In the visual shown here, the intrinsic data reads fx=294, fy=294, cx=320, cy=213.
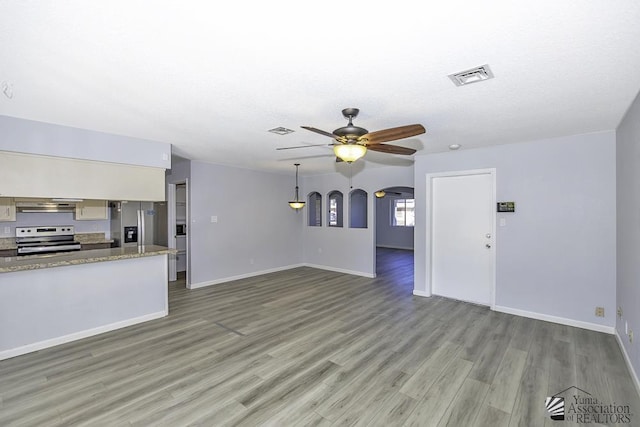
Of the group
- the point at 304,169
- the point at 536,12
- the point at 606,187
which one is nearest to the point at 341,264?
the point at 304,169

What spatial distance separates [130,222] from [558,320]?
295 inches

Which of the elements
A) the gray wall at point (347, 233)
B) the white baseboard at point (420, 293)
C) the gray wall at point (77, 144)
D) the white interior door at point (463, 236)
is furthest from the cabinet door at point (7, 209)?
the white interior door at point (463, 236)

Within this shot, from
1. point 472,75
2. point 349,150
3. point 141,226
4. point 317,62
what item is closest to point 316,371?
point 349,150

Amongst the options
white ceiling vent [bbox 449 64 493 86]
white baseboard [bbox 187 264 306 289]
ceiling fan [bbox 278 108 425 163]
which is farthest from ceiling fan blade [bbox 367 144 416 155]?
white baseboard [bbox 187 264 306 289]

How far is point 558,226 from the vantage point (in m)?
3.92

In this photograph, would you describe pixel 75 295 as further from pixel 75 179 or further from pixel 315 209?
pixel 315 209

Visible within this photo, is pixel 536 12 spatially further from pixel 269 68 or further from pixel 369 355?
pixel 369 355

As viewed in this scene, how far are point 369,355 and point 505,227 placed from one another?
2864mm

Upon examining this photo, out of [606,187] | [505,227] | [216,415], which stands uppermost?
[606,187]

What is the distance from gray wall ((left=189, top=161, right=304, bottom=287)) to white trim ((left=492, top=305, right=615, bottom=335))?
15.7 ft

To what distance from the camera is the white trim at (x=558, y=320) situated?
143 inches

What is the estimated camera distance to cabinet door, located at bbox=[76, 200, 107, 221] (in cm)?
547

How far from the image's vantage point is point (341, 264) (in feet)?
Result: 23.8

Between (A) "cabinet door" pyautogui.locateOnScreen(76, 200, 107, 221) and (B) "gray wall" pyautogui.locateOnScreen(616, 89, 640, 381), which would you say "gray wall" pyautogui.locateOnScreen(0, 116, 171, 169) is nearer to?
(A) "cabinet door" pyautogui.locateOnScreen(76, 200, 107, 221)
